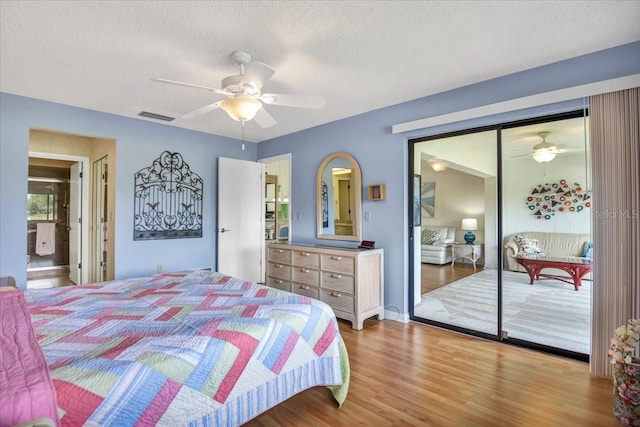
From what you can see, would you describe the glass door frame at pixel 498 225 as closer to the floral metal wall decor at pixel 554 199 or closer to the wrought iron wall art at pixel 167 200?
the floral metal wall decor at pixel 554 199

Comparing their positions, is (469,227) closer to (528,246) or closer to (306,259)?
(528,246)

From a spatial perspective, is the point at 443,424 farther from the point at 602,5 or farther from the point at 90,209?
the point at 90,209

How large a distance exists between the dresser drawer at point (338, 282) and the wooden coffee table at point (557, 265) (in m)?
3.07

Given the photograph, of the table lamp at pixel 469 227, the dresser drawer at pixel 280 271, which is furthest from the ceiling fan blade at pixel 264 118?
the table lamp at pixel 469 227

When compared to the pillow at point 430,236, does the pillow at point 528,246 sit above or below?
below

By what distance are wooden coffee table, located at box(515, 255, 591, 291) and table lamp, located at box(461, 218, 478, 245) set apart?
1062 millimetres

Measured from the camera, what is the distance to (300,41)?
220 cm

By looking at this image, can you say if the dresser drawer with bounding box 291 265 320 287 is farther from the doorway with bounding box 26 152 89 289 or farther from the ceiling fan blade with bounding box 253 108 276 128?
the doorway with bounding box 26 152 89 289

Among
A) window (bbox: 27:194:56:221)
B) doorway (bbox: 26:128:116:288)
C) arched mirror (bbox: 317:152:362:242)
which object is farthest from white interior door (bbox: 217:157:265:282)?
window (bbox: 27:194:56:221)

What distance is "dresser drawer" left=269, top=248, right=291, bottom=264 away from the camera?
3982mm

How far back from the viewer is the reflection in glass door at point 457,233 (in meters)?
3.54

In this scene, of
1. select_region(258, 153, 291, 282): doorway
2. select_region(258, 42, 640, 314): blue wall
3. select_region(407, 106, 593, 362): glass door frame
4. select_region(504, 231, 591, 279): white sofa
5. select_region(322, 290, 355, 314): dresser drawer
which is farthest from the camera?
select_region(258, 153, 291, 282): doorway

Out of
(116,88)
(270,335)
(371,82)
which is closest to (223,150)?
(116,88)

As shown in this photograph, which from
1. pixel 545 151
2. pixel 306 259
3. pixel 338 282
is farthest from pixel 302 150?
pixel 545 151
